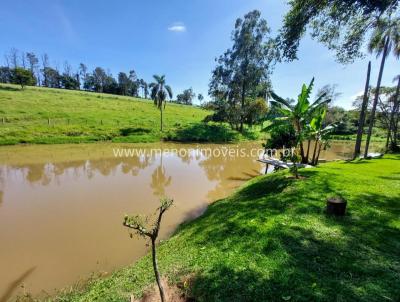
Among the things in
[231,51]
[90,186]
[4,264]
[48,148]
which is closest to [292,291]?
[4,264]

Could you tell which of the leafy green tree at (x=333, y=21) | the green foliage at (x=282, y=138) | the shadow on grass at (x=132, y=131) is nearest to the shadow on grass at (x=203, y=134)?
the shadow on grass at (x=132, y=131)

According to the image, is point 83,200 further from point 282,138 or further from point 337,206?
point 282,138

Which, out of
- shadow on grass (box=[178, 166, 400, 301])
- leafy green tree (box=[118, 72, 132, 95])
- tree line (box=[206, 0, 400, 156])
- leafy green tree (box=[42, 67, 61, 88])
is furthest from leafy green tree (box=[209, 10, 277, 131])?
leafy green tree (box=[42, 67, 61, 88])

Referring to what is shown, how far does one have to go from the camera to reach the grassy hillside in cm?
2809

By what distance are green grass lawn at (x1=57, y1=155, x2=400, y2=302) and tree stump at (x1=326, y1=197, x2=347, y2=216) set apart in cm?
24

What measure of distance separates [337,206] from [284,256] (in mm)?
2612

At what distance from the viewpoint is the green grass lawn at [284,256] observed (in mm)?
3760

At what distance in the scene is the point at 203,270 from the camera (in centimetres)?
460

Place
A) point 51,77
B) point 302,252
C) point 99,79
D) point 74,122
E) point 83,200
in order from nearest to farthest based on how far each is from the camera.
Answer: point 302,252 < point 83,200 < point 74,122 < point 51,77 < point 99,79

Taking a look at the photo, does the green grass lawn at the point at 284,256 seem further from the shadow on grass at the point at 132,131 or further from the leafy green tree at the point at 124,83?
the leafy green tree at the point at 124,83

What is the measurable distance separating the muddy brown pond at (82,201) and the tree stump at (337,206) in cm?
504

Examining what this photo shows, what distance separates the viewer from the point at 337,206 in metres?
6.27

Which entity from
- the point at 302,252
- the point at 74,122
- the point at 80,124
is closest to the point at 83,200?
the point at 302,252

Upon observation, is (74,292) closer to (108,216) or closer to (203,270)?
(203,270)
